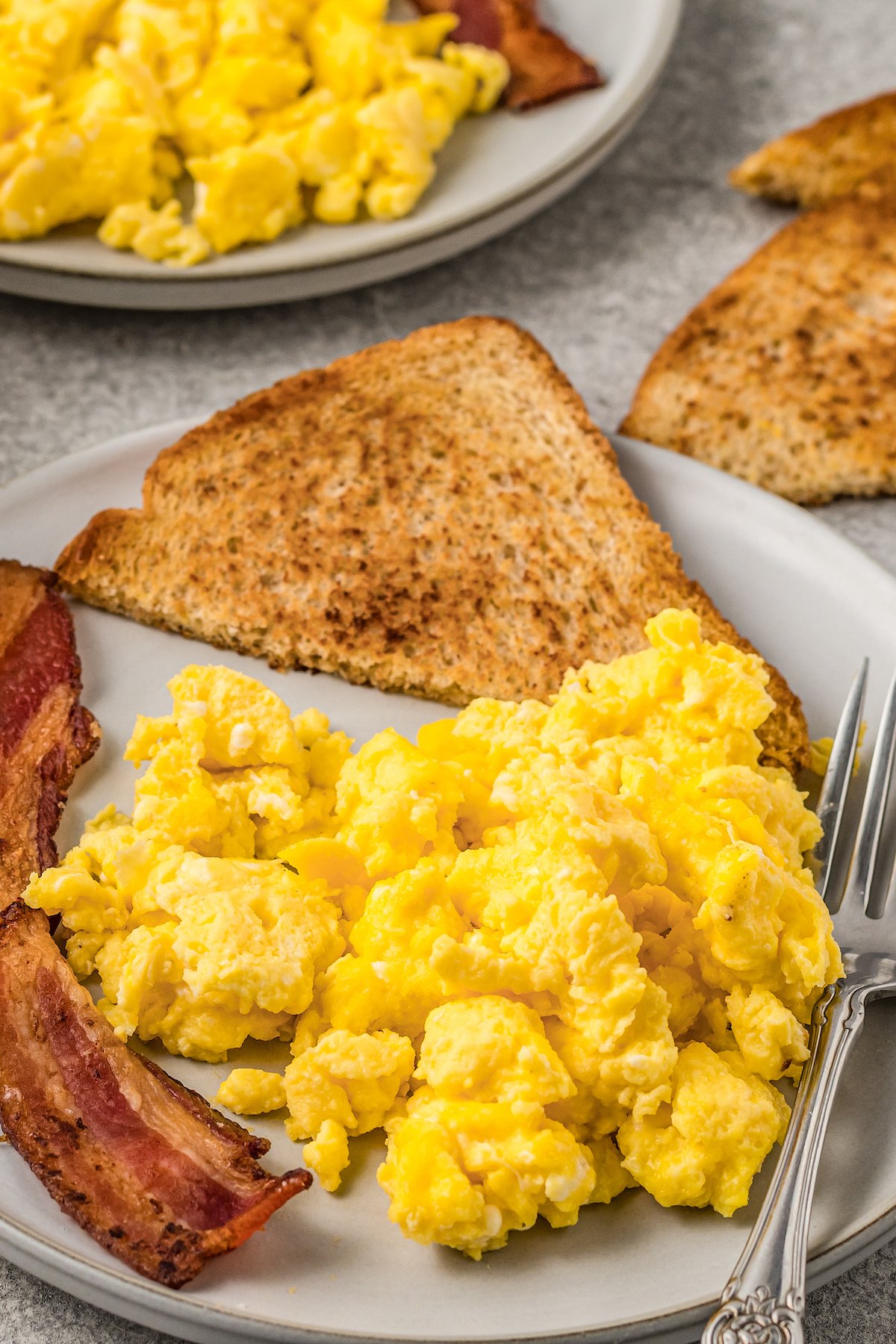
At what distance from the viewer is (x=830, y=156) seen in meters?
3.28

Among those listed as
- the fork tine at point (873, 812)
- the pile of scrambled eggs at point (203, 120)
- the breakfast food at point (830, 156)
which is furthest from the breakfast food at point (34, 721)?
the breakfast food at point (830, 156)

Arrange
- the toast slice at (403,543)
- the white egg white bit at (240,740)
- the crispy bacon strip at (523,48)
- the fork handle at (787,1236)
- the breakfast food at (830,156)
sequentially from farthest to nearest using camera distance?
the breakfast food at (830,156) < the crispy bacon strip at (523,48) < the toast slice at (403,543) < the white egg white bit at (240,740) < the fork handle at (787,1236)

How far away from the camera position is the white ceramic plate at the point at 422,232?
2729mm

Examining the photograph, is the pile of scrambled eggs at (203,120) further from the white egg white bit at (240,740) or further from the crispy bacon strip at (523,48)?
the white egg white bit at (240,740)

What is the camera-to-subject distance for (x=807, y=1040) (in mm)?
1644

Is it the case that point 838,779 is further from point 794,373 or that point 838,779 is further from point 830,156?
point 830,156

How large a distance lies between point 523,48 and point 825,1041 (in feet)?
8.25

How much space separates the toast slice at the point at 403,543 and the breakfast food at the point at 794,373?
35 centimetres

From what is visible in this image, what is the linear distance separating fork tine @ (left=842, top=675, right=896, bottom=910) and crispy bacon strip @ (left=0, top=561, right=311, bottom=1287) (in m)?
0.88

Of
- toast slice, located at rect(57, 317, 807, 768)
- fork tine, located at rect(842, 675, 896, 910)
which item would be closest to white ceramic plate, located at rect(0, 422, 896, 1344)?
fork tine, located at rect(842, 675, 896, 910)

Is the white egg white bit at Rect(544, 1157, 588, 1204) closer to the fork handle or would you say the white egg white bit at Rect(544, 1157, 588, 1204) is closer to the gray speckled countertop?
the fork handle

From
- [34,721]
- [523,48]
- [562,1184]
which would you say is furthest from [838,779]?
[523,48]

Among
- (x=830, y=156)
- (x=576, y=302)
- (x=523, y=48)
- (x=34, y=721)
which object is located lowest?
(x=34, y=721)

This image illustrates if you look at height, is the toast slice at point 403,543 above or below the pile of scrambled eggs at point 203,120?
below
